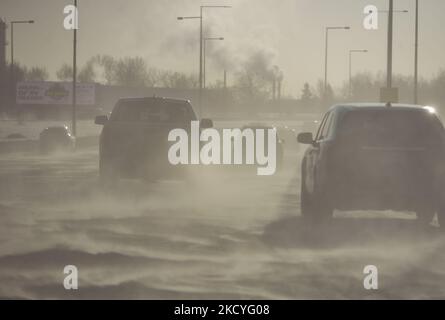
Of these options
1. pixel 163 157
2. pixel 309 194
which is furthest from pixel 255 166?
pixel 309 194

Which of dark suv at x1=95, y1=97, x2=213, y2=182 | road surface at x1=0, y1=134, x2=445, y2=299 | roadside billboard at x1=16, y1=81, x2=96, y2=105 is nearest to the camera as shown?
road surface at x1=0, y1=134, x2=445, y2=299

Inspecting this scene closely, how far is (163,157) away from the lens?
24641mm

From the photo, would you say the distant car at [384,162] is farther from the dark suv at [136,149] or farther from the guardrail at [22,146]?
the guardrail at [22,146]

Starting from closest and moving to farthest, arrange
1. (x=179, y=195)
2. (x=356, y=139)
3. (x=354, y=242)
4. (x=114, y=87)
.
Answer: (x=354, y=242), (x=356, y=139), (x=179, y=195), (x=114, y=87)

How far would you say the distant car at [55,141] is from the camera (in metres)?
54.8

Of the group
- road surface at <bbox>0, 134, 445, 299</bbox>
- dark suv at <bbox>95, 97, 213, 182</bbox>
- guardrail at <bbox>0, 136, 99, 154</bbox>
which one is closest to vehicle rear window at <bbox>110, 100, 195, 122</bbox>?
dark suv at <bbox>95, 97, 213, 182</bbox>

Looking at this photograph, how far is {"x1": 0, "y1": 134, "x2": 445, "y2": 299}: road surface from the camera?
36.4 feet

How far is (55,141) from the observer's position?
5531 cm

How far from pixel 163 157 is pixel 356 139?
28.2 ft

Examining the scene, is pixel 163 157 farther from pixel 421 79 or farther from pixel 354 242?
pixel 421 79

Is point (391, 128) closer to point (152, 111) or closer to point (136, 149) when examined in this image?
point (136, 149)

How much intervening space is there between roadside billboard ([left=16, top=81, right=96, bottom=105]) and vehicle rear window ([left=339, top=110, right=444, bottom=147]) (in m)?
121

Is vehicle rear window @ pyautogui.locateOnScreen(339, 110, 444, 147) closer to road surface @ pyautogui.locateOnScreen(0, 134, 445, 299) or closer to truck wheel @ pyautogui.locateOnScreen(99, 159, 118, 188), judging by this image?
road surface @ pyautogui.locateOnScreen(0, 134, 445, 299)

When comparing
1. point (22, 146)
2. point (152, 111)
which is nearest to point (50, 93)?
point (22, 146)
